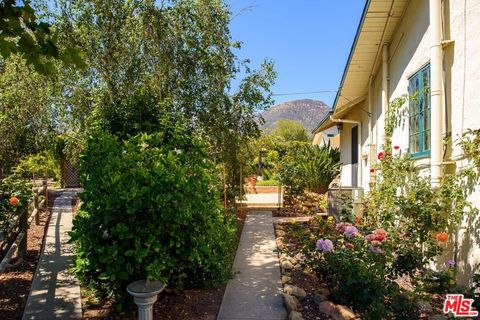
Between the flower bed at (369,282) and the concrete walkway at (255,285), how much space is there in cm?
27

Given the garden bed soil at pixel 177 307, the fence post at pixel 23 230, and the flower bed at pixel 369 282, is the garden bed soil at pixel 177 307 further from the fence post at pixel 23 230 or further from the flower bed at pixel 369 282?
the fence post at pixel 23 230

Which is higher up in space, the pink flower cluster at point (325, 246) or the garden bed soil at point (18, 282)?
the pink flower cluster at point (325, 246)

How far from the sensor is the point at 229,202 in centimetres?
920

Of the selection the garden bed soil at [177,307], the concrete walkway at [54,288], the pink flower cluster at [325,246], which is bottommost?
the garden bed soil at [177,307]

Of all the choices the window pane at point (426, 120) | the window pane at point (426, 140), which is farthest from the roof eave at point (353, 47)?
the window pane at point (426, 140)

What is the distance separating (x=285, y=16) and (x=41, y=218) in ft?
30.1

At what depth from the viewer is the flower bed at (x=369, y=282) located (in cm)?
338

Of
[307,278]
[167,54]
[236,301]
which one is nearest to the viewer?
[236,301]

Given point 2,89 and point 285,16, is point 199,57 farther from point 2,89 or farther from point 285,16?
point 2,89

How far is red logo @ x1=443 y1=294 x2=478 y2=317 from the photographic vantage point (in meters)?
3.09

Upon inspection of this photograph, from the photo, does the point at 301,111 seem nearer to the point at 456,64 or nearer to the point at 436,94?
the point at 436,94

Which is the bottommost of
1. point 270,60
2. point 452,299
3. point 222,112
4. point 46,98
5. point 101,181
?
point 452,299

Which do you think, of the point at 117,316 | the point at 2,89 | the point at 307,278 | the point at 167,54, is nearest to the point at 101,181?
the point at 117,316

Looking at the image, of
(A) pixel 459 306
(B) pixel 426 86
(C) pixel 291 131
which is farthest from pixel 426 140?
(C) pixel 291 131
